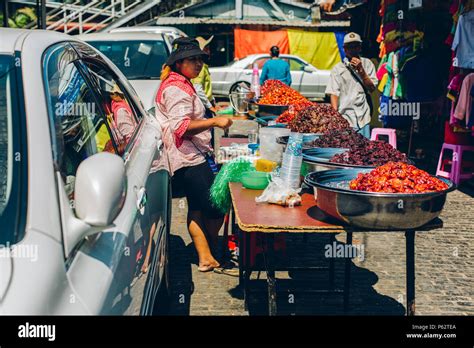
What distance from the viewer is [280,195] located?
3.69 metres

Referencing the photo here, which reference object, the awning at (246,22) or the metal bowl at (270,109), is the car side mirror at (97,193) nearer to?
the metal bowl at (270,109)

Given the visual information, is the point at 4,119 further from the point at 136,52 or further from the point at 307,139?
the point at 136,52

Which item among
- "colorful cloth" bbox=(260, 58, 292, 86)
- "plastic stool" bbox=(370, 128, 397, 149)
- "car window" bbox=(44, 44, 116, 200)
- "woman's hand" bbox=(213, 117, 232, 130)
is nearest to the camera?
"car window" bbox=(44, 44, 116, 200)

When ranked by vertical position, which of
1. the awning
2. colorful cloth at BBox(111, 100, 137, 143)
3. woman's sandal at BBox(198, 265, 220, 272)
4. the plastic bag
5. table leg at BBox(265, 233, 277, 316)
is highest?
A: the awning

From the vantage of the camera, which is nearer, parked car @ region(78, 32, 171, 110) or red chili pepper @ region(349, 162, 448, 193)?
red chili pepper @ region(349, 162, 448, 193)

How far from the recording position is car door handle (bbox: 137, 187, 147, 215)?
3.01 meters

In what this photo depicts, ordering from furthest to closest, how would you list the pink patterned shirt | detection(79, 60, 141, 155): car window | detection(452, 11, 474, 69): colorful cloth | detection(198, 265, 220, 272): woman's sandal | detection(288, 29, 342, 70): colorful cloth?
detection(288, 29, 342, 70): colorful cloth, detection(452, 11, 474, 69): colorful cloth, detection(198, 265, 220, 272): woman's sandal, the pink patterned shirt, detection(79, 60, 141, 155): car window

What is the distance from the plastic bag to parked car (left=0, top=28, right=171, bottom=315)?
27.4 inches

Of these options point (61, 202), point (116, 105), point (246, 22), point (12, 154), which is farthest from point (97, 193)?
point (246, 22)

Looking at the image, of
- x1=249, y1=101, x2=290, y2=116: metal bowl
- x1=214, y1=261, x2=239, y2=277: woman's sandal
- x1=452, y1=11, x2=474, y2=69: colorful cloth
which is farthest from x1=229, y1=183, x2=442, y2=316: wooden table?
x1=452, y1=11, x2=474, y2=69: colorful cloth

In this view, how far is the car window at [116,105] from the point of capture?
382 centimetres

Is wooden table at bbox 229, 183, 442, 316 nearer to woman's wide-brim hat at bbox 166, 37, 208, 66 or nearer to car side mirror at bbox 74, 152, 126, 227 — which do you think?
car side mirror at bbox 74, 152, 126, 227

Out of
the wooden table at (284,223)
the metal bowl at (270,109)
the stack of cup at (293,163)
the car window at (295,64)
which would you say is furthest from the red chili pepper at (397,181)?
the car window at (295,64)

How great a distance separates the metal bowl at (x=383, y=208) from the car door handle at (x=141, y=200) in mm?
941
